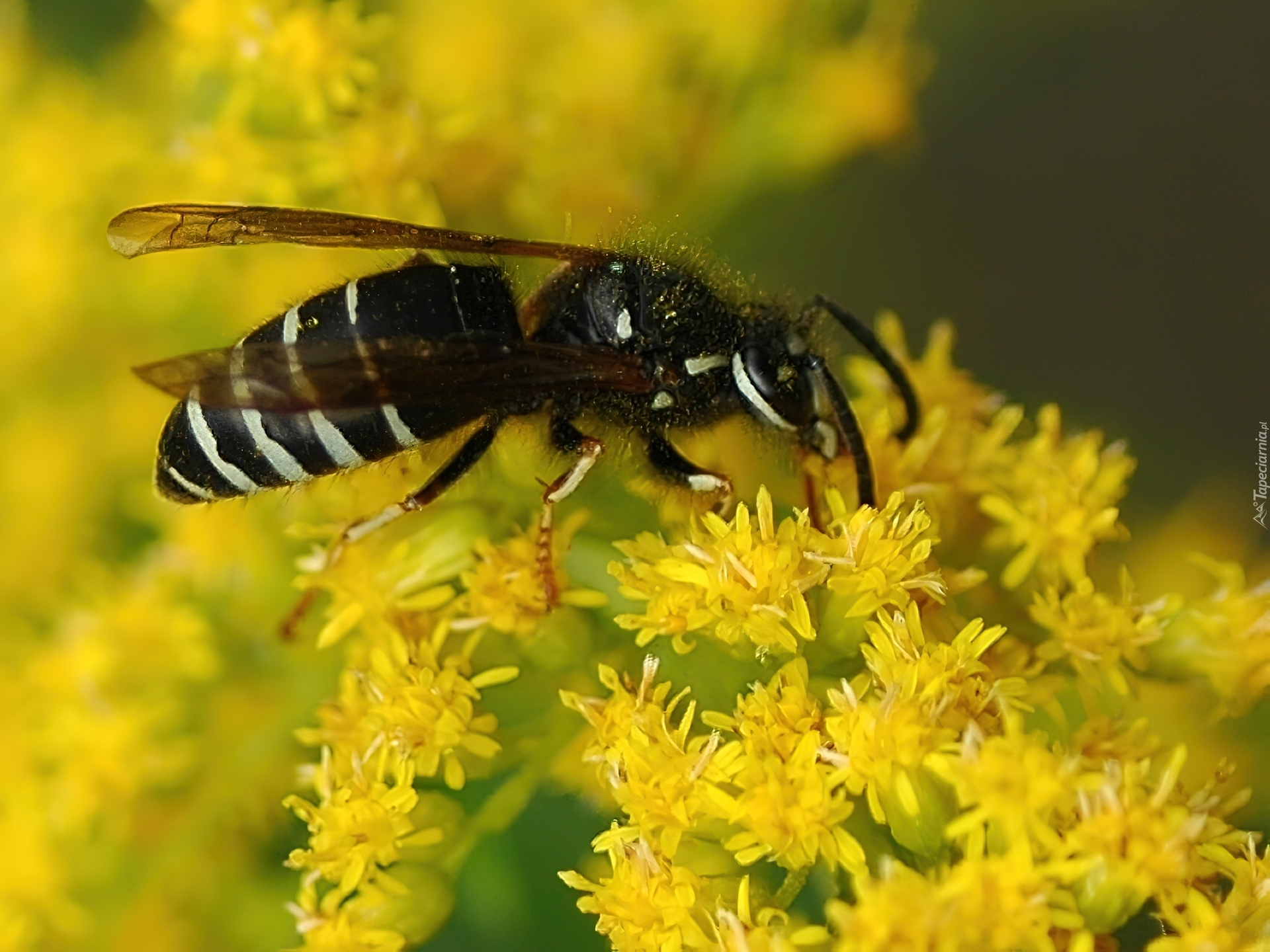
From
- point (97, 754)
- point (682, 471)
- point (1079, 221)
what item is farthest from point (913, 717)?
point (1079, 221)

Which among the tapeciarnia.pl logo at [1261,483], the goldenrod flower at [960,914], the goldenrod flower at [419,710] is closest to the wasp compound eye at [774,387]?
the goldenrod flower at [419,710]

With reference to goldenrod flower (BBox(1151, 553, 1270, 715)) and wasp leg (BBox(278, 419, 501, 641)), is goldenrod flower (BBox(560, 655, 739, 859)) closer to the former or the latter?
wasp leg (BBox(278, 419, 501, 641))

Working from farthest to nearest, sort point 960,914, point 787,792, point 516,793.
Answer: point 516,793 < point 787,792 < point 960,914

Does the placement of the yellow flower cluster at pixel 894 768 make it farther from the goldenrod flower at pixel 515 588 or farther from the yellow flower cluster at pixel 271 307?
the yellow flower cluster at pixel 271 307

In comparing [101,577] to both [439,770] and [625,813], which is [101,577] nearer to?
[439,770]

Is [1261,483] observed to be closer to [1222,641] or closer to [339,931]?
[1222,641]

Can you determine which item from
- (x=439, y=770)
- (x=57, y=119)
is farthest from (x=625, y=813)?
(x=57, y=119)
